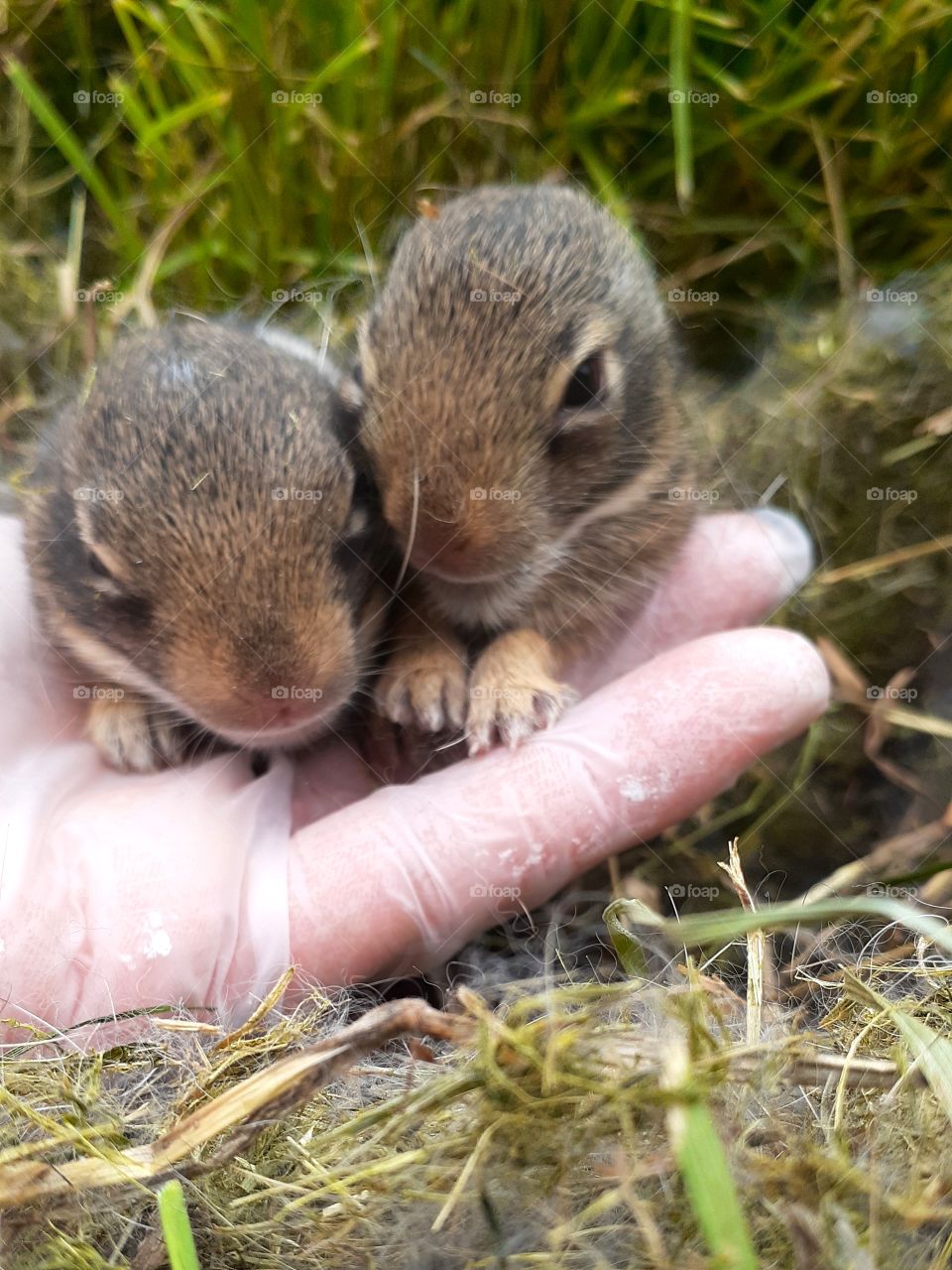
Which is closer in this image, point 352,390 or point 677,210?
point 352,390

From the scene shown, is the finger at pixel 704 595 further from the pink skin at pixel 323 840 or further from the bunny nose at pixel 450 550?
the bunny nose at pixel 450 550

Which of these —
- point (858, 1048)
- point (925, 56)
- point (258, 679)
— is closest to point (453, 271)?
point (258, 679)

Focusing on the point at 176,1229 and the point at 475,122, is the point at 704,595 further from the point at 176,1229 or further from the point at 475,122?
the point at 176,1229

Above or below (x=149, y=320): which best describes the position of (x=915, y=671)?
below

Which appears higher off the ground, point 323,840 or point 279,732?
point 279,732

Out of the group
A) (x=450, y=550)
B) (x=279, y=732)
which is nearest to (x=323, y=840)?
(x=279, y=732)

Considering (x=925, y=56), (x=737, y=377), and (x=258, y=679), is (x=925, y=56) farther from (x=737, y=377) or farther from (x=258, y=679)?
(x=258, y=679)

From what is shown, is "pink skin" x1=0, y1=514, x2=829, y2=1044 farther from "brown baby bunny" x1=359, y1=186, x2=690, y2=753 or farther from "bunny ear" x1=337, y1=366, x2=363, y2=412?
"bunny ear" x1=337, y1=366, x2=363, y2=412
